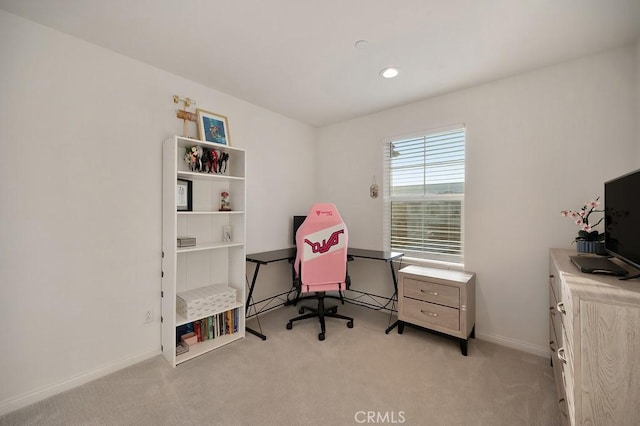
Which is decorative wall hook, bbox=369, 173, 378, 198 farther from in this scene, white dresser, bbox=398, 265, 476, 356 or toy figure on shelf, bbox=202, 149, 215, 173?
toy figure on shelf, bbox=202, 149, 215, 173

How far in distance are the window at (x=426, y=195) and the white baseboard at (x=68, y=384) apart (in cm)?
272

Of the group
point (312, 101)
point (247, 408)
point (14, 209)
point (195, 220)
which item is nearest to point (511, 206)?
point (312, 101)

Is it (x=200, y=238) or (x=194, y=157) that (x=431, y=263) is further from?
(x=194, y=157)

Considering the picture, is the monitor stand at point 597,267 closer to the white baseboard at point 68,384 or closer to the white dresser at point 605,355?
the white dresser at point 605,355

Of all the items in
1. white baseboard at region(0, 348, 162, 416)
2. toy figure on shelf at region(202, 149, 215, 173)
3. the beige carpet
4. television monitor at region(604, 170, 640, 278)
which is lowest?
the beige carpet

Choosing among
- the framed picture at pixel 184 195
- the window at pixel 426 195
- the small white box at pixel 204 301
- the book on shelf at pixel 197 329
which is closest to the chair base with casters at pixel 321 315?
the small white box at pixel 204 301

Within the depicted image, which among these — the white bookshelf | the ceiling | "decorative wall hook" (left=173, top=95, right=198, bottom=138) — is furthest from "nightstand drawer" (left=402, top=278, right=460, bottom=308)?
"decorative wall hook" (left=173, top=95, right=198, bottom=138)

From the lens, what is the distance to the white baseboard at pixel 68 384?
1.65 metres

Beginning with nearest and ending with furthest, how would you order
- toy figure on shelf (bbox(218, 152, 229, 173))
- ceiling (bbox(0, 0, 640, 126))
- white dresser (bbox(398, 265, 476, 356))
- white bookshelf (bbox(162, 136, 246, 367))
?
ceiling (bbox(0, 0, 640, 126)) → white bookshelf (bbox(162, 136, 246, 367)) → white dresser (bbox(398, 265, 476, 356)) → toy figure on shelf (bbox(218, 152, 229, 173))

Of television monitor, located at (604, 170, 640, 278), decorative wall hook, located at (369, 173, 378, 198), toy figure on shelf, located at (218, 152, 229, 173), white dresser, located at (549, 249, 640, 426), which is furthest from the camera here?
decorative wall hook, located at (369, 173, 378, 198)

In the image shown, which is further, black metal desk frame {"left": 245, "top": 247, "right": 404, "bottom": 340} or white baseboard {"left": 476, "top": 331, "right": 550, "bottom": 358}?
black metal desk frame {"left": 245, "top": 247, "right": 404, "bottom": 340}

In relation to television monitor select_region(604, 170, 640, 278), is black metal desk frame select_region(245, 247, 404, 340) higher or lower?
lower

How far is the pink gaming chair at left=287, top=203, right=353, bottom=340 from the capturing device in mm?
2590

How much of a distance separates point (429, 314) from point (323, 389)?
4.00 feet
